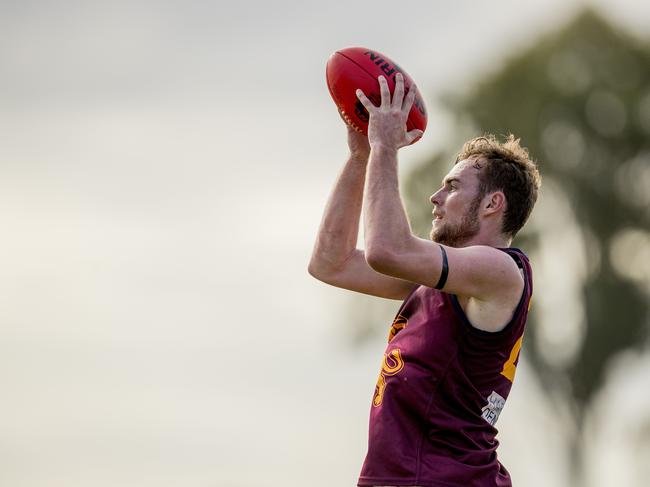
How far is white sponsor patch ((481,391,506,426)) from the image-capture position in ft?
21.9

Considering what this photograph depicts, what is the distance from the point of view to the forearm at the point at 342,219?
7.41 metres

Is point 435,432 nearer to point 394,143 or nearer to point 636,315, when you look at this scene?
point 394,143

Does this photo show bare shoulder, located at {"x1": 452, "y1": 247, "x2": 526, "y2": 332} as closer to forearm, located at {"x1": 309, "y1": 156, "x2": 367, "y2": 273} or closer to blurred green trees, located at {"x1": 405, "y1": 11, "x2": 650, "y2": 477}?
forearm, located at {"x1": 309, "y1": 156, "x2": 367, "y2": 273}

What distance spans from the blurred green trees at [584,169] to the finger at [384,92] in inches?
722

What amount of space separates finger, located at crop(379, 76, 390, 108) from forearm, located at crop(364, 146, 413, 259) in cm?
38

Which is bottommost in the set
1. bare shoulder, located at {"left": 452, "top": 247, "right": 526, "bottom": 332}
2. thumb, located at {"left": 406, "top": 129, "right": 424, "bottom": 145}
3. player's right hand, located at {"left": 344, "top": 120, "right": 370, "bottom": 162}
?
bare shoulder, located at {"left": 452, "top": 247, "right": 526, "bottom": 332}

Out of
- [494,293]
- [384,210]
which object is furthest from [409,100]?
[494,293]

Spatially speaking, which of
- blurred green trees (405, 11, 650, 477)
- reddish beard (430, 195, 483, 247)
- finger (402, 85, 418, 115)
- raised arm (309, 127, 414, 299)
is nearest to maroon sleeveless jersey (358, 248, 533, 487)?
reddish beard (430, 195, 483, 247)

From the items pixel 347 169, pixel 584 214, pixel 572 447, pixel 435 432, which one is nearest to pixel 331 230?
pixel 347 169

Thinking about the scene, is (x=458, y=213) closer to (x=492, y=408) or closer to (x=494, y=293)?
(x=494, y=293)

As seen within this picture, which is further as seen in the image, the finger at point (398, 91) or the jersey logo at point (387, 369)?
the finger at point (398, 91)

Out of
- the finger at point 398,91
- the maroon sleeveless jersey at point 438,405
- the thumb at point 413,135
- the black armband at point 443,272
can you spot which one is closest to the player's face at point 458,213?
the thumb at point 413,135

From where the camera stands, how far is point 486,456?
655 cm

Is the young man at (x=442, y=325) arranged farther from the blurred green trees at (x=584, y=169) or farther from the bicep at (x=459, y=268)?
the blurred green trees at (x=584, y=169)
